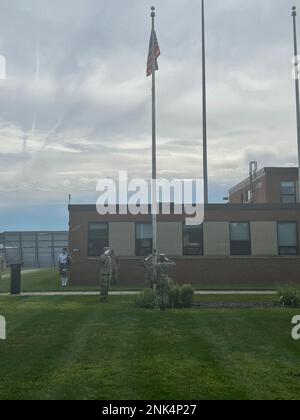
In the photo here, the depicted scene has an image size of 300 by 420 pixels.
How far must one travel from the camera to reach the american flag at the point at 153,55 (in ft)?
66.0

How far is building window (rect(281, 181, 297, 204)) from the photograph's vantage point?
43938mm

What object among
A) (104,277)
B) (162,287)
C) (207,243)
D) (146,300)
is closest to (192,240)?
(207,243)

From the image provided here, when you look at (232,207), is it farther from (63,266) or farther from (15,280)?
(15,280)

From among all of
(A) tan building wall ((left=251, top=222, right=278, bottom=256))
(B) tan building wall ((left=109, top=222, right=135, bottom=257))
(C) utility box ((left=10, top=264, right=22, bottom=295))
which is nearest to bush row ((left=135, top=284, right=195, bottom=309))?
(C) utility box ((left=10, top=264, right=22, bottom=295))

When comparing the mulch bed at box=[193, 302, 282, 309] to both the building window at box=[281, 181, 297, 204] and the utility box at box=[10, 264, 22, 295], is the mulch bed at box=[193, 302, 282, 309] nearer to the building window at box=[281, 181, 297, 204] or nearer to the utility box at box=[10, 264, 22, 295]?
the utility box at box=[10, 264, 22, 295]

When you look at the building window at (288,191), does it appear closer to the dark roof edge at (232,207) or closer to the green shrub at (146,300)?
the dark roof edge at (232,207)

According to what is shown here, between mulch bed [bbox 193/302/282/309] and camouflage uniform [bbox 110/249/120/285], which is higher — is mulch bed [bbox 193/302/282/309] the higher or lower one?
the lower one

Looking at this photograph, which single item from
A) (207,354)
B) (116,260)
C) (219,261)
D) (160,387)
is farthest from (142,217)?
(160,387)

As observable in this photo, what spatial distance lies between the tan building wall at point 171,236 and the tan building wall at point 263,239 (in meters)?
3.76

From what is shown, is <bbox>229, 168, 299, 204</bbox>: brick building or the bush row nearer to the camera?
the bush row

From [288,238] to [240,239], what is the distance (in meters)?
2.53

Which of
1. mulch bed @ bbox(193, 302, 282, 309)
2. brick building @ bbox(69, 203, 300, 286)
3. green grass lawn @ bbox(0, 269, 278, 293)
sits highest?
brick building @ bbox(69, 203, 300, 286)

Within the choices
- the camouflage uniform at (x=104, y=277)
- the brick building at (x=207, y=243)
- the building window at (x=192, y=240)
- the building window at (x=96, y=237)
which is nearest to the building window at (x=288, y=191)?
the brick building at (x=207, y=243)
